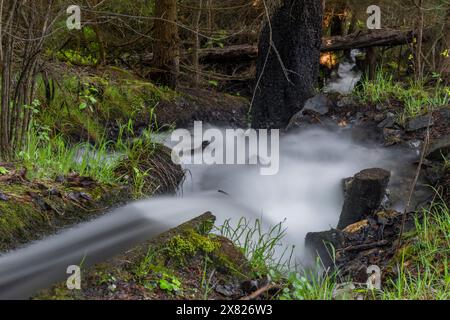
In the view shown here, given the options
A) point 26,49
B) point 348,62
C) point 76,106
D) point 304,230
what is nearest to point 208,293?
point 304,230

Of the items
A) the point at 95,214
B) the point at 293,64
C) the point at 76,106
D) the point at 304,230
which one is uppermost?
the point at 293,64

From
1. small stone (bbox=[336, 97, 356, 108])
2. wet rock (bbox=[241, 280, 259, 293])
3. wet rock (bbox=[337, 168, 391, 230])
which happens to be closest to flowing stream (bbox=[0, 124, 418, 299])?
wet rock (bbox=[337, 168, 391, 230])

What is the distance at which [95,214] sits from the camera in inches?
166

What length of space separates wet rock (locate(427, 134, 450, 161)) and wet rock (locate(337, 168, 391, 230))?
32.0 inches

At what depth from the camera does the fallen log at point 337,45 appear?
9557mm

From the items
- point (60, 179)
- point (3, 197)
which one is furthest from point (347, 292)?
point (60, 179)

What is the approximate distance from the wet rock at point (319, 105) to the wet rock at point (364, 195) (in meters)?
2.73

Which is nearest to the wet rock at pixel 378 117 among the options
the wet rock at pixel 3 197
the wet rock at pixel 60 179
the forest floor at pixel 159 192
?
the forest floor at pixel 159 192

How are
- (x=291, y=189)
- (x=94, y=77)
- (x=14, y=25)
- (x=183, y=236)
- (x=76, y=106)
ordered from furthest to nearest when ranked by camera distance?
(x=94, y=77) < (x=76, y=106) < (x=291, y=189) < (x=14, y=25) < (x=183, y=236)

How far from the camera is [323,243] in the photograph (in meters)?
4.14

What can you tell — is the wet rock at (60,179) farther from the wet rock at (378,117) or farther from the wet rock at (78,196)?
the wet rock at (378,117)
